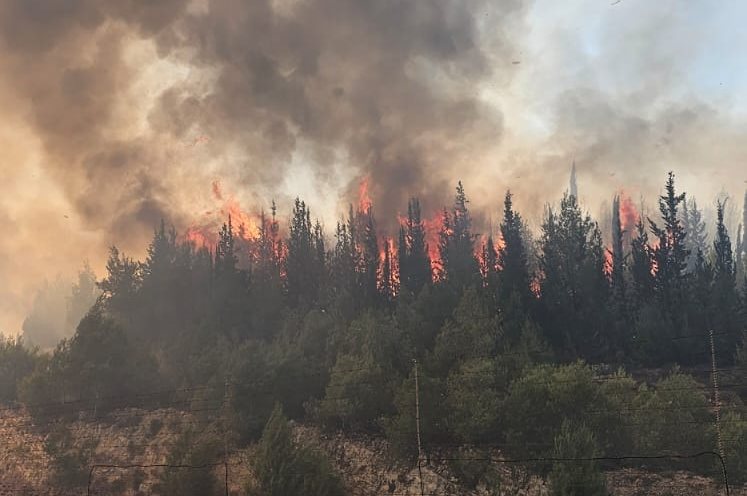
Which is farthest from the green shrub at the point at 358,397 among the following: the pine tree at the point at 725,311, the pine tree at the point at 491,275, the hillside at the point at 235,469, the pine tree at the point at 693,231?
the pine tree at the point at 693,231

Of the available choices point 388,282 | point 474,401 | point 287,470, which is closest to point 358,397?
point 474,401

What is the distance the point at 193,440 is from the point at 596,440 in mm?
33303

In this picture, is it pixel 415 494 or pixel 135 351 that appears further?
pixel 135 351

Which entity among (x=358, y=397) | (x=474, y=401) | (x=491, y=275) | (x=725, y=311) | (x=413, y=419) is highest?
(x=491, y=275)

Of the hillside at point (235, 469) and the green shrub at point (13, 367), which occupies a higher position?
the green shrub at point (13, 367)

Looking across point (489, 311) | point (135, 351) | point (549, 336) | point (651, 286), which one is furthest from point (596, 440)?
point (135, 351)

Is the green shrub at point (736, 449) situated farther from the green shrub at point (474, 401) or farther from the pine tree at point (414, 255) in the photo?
the pine tree at point (414, 255)

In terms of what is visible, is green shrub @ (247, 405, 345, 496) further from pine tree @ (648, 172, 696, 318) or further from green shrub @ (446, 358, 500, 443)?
pine tree @ (648, 172, 696, 318)

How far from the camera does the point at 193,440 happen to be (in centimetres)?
5272

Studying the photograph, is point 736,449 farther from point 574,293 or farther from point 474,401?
point 574,293

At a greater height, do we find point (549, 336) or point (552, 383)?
point (549, 336)

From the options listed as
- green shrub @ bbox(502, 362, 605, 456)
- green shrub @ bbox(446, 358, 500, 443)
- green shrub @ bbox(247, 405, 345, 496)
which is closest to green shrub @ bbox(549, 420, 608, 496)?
green shrub @ bbox(502, 362, 605, 456)

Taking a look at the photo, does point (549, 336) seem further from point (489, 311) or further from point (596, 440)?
point (596, 440)

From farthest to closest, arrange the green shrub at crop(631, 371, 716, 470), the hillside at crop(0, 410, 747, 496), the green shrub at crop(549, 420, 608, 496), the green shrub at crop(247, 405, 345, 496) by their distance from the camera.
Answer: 1. the green shrub at crop(631, 371, 716, 470)
2. the hillside at crop(0, 410, 747, 496)
3. the green shrub at crop(247, 405, 345, 496)
4. the green shrub at crop(549, 420, 608, 496)
